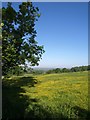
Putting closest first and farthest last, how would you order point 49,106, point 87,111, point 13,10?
point 87,111
point 49,106
point 13,10

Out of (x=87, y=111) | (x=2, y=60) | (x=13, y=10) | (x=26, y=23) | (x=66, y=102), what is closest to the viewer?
(x=87, y=111)

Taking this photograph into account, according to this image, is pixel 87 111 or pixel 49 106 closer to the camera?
pixel 87 111

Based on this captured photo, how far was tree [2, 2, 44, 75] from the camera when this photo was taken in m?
24.7

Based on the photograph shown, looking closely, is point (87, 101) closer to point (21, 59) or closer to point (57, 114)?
point (57, 114)

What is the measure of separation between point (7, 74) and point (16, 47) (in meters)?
3.25

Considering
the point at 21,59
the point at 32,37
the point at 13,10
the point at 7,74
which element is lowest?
the point at 7,74

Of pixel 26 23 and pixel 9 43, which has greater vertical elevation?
pixel 26 23

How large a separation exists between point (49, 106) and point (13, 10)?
12501 millimetres

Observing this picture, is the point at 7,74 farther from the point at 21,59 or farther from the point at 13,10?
the point at 13,10

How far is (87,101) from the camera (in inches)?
827

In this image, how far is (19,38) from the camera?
26938 millimetres

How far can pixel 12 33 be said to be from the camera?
2639 cm

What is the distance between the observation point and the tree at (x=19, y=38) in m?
24.7

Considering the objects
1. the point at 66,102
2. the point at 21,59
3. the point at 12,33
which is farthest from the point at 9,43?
the point at 66,102
